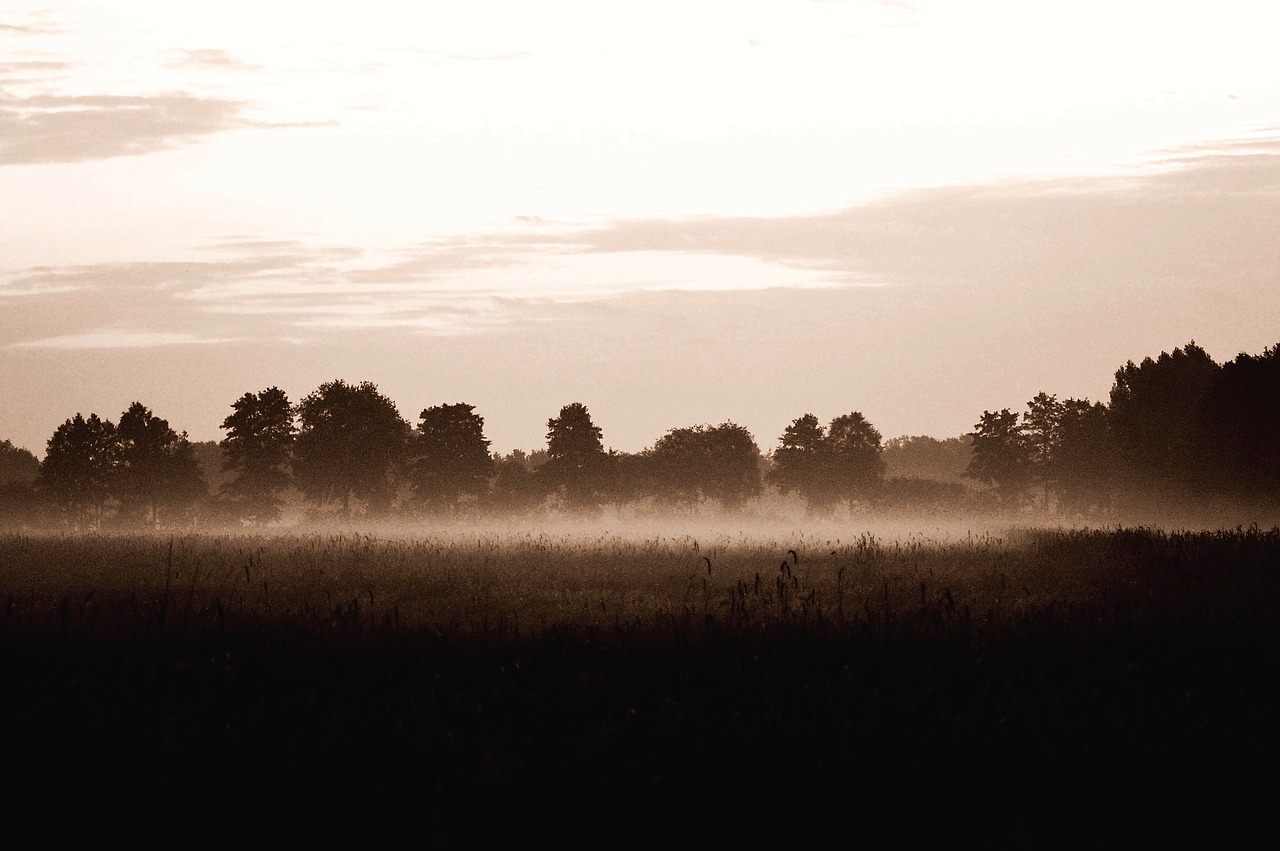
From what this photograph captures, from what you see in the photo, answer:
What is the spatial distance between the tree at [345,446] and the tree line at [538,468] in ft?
0.24

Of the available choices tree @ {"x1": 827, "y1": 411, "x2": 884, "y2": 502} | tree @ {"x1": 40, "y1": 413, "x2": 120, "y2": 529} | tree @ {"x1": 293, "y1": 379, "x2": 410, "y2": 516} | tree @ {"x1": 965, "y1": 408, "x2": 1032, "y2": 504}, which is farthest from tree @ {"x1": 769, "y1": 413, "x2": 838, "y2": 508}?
tree @ {"x1": 40, "y1": 413, "x2": 120, "y2": 529}

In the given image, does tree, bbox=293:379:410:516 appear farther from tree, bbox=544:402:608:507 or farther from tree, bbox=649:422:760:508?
tree, bbox=649:422:760:508

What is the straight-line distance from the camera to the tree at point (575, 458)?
64.7m

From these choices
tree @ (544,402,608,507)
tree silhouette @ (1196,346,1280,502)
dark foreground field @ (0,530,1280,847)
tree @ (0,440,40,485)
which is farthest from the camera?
tree @ (0,440,40,485)

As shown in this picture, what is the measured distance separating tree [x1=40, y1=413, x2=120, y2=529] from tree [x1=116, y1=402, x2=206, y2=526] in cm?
71

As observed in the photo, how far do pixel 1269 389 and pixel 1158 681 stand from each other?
40.9 m

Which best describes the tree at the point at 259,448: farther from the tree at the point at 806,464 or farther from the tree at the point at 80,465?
the tree at the point at 806,464

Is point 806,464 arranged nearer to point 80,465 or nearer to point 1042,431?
point 1042,431

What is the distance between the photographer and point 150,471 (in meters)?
59.1

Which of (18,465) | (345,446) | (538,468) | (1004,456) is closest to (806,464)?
(1004,456)

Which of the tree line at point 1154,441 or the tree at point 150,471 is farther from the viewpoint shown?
the tree at point 150,471

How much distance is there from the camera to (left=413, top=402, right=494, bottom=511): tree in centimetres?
6003

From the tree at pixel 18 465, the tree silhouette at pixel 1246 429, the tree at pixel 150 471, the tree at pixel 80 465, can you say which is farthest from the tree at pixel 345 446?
the tree at pixel 18 465

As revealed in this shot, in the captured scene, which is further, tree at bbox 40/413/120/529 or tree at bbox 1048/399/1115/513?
tree at bbox 1048/399/1115/513
